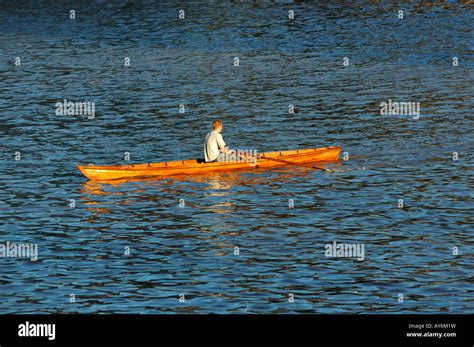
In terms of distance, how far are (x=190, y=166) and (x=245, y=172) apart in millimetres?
2405

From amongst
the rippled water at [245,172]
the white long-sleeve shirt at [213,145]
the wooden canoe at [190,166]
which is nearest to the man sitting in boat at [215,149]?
the white long-sleeve shirt at [213,145]

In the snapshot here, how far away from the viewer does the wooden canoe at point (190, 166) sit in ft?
156

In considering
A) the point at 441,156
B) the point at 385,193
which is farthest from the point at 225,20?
the point at 385,193

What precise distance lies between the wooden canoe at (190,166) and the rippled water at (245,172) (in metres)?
0.53

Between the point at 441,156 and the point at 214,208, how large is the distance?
518 inches

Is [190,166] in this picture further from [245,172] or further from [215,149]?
[245,172]

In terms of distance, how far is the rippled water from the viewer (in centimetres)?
3394

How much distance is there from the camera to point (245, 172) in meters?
49.4
